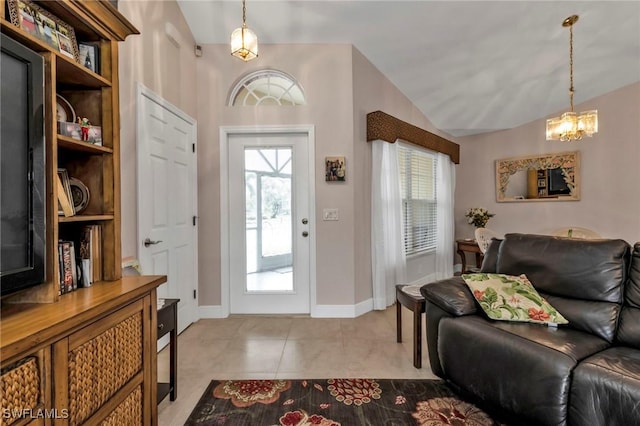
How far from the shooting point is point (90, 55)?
4.70 ft

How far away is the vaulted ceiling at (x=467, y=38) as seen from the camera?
112 inches

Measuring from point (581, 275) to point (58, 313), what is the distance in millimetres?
2691

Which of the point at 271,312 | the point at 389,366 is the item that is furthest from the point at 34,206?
the point at 271,312

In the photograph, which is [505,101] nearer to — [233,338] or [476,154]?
[476,154]

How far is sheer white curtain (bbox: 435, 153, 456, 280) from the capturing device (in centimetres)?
461

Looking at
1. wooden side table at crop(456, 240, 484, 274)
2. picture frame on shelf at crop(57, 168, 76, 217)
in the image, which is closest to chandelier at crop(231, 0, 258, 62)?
picture frame on shelf at crop(57, 168, 76, 217)

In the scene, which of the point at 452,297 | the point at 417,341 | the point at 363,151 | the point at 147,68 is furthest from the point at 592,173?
the point at 147,68

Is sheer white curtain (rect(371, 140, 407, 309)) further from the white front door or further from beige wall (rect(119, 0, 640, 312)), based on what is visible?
the white front door

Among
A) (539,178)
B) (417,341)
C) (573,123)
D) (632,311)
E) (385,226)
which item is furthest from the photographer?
(539,178)

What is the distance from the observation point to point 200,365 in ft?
7.43

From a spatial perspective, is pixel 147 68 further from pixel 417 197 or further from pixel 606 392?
pixel 417 197

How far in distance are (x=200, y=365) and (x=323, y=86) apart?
113 inches

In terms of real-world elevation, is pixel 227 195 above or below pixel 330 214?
above

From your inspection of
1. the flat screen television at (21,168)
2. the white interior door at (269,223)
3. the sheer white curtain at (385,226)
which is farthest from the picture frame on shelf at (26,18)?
the sheer white curtain at (385,226)
